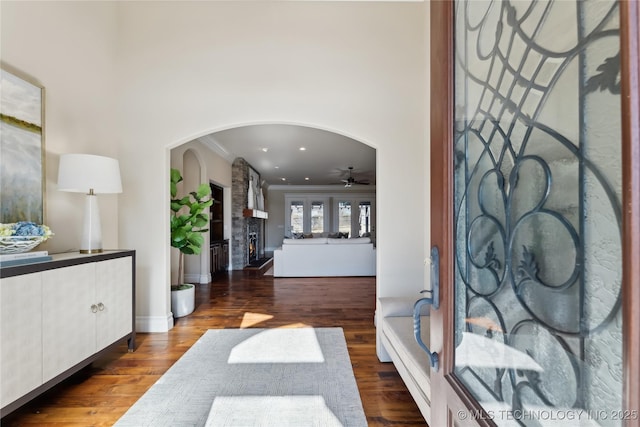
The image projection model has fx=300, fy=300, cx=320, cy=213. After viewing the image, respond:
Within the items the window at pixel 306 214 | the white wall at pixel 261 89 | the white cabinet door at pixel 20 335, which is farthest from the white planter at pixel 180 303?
the window at pixel 306 214

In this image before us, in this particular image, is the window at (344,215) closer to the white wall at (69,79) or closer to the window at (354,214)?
the window at (354,214)

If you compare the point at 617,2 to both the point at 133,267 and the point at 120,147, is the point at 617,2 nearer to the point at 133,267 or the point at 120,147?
the point at 133,267

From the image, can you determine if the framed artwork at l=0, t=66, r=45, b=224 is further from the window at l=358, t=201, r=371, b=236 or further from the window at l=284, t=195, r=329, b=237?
the window at l=358, t=201, r=371, b=236

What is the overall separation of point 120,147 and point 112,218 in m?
0.75

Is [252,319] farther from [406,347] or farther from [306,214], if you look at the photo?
[306,214]

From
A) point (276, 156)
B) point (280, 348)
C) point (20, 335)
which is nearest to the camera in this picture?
point (20, 335)

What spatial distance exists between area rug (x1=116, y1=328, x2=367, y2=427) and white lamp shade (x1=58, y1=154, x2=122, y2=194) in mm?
1557

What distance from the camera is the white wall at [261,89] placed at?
3115mm

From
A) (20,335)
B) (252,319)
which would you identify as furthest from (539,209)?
(252,319)

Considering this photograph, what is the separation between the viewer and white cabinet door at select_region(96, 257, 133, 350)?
223 centimetres

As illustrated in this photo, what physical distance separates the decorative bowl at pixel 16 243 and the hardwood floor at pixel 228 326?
1.00 m

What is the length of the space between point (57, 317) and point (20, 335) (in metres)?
0.24

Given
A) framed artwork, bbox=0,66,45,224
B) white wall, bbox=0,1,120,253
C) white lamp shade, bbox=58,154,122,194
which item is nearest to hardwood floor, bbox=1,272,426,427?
white wall, bbox=0,1,120,253

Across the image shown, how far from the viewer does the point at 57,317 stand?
6.09ft
